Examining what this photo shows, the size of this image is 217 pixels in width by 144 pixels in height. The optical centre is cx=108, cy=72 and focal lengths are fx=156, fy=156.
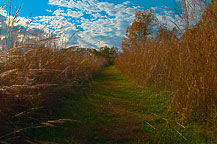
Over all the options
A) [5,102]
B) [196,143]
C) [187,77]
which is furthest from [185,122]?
[5,102]

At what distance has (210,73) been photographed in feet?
4.92

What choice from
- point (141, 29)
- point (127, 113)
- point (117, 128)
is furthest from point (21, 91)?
point (141, 29)

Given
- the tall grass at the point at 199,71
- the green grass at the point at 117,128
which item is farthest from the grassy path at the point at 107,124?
the tall grass at the point at 199,71

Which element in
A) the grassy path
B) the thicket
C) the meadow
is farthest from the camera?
the grassy path

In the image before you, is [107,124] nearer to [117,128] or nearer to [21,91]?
[117,128]

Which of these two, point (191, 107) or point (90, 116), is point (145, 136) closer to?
point (191, 107)

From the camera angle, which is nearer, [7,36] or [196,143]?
[196,143]

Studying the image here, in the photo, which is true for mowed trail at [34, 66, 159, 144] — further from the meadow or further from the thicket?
the thicket

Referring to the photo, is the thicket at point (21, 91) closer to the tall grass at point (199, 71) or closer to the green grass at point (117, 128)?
the green grass at point (117, 128)

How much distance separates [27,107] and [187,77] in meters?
1.75

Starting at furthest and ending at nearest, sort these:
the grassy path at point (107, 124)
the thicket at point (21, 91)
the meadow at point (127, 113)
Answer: the grassy path at point (107, 124)
the meadow at point (127, 113)
the thicket at point (21, 91)

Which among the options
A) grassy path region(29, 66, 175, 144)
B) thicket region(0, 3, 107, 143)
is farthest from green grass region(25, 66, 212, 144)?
thicket region(0, 3, 107, 143)

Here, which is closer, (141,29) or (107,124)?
(107,124)

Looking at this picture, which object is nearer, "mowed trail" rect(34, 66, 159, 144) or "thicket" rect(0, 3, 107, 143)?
"thicket" rect(0, 3, 107, 143)
